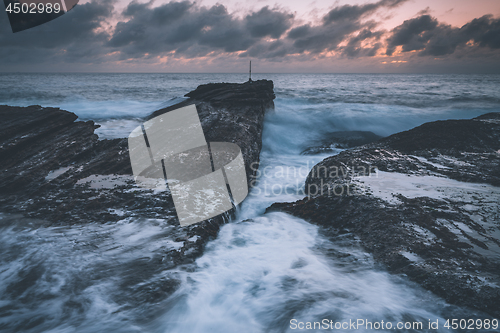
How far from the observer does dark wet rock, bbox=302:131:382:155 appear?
10.3 m

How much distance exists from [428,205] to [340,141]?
27.1 feet

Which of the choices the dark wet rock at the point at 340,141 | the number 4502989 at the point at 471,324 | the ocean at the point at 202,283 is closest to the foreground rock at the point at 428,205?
the number 4502989 at the point at 471,324

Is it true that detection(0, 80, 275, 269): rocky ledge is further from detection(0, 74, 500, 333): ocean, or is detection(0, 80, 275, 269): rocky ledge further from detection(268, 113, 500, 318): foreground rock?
detection(268, 113, 500, 318): foreground rock

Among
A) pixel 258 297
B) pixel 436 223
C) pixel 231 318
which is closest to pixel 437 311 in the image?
pixel 436 223

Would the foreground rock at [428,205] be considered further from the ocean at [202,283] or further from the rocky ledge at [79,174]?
A: the rocky ledge at [79,174]

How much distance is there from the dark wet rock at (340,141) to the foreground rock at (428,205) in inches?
138

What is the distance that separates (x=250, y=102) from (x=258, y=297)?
882 cm

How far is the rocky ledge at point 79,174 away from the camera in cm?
396

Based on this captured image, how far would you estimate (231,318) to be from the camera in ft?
9.05

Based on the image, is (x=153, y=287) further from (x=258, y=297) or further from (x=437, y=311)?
(x=437, y=311)

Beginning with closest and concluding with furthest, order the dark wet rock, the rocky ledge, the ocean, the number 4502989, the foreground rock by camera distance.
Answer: the number 4502989, the ocean, the foreground rock, the rocky ledge, the dark wet rock

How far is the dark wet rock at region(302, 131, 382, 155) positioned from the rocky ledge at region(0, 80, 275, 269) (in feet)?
10.9

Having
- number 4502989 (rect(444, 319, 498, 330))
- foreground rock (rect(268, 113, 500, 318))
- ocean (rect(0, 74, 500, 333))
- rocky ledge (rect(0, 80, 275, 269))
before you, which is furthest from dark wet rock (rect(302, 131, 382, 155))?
number 4502989 (rect(444, 319, 498, 330))

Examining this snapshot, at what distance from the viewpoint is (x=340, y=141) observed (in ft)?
38.3
